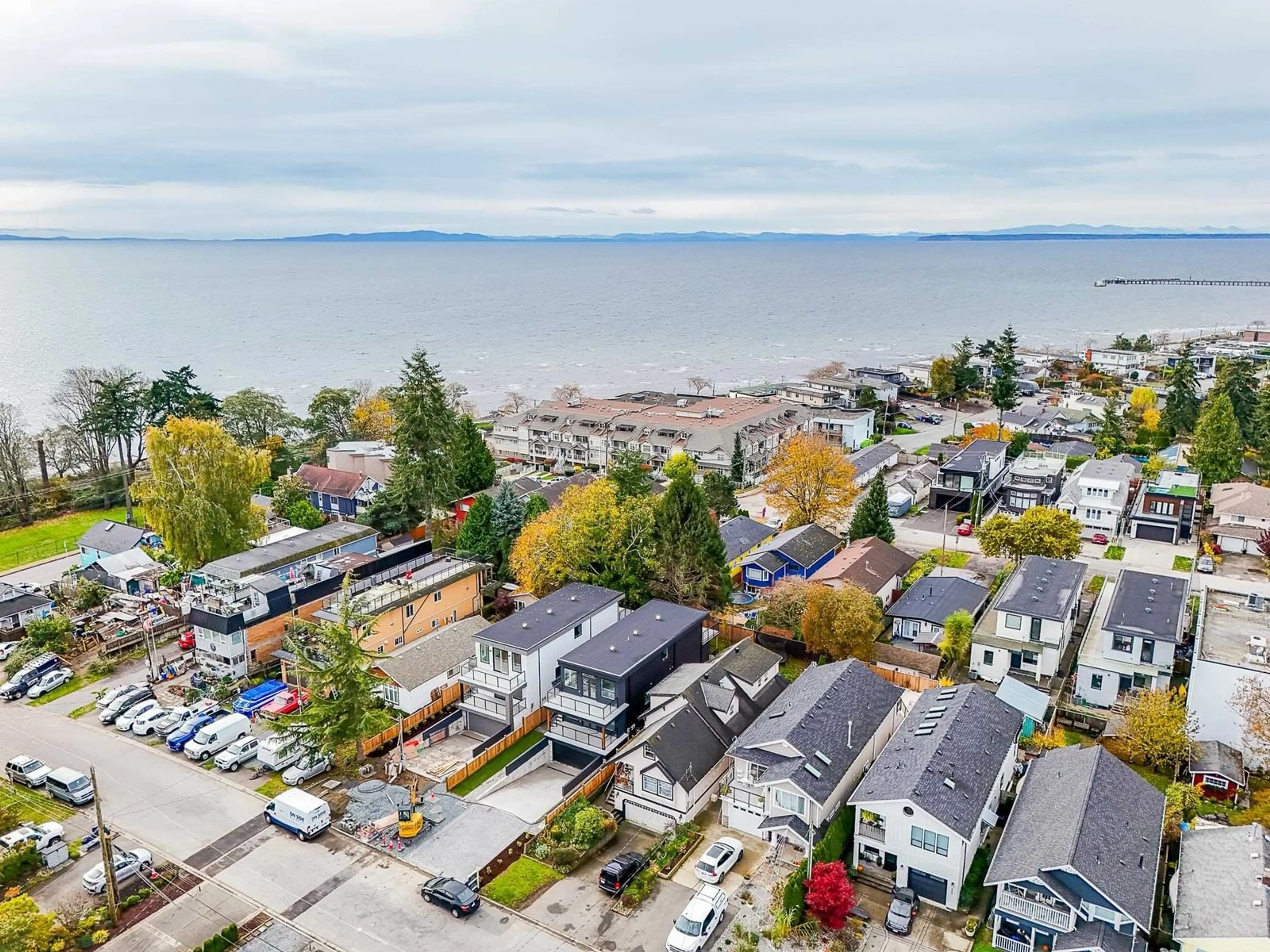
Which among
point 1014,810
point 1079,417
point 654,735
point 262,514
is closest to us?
point 1014,810

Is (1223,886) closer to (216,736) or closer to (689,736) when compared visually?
(689,736)

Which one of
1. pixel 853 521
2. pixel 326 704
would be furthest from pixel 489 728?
pixel 853 521

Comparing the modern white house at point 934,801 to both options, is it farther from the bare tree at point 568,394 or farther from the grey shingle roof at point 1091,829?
the bare tree at point 568,394

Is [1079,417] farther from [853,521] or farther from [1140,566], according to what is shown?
[853,521]

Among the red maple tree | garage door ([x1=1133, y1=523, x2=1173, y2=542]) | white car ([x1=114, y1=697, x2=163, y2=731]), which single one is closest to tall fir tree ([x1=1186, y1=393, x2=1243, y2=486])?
garage door ([x1=1133, y1=523, x2=1173, y2=542])

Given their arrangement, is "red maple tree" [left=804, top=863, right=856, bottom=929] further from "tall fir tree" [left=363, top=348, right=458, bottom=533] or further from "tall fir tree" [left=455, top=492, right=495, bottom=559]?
"tall fir tree" [left=363, top=348, right=458, bottom=533]

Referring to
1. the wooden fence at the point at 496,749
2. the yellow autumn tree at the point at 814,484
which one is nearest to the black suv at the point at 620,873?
the wooden fence at the point at 496,749

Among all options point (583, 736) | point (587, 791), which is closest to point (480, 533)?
point (583, 736)
